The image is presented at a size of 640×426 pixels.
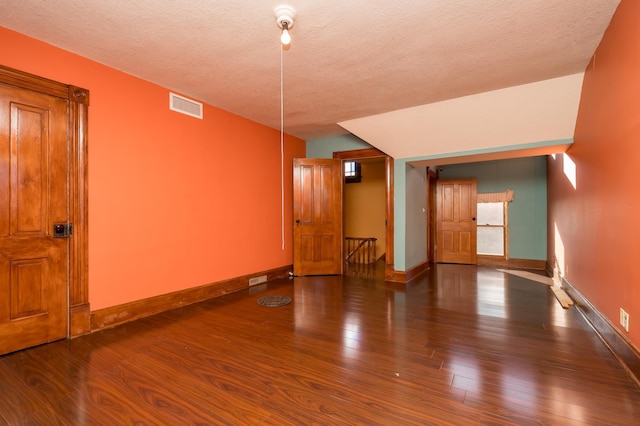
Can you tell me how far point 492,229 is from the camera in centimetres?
652

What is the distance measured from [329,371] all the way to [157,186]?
280 centimetres

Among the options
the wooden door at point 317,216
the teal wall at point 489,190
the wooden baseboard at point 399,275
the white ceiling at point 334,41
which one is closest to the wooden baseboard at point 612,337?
the wooden baseboard at point 399,275

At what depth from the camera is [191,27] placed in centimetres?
231

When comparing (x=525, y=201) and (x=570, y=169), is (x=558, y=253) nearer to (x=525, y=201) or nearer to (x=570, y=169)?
(x=570, y=169)

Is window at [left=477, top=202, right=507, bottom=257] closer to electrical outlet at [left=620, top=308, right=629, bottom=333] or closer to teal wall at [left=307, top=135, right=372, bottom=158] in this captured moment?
teal wall at [left=307, top=135, right=372, bottom=158]

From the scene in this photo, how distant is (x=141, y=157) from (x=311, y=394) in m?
3.00

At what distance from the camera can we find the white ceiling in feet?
6.91

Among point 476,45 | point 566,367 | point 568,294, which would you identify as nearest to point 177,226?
point 476,45

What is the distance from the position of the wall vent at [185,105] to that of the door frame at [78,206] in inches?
35.4

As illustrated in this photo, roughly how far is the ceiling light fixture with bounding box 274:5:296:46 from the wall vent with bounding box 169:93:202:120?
1.98m

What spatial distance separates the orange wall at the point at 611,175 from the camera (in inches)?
76.7

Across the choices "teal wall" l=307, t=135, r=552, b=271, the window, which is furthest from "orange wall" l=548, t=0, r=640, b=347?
the window

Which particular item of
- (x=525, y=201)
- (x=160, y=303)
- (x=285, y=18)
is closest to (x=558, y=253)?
(x=525, y=201)

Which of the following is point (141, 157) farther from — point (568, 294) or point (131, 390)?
point (568, 294)
